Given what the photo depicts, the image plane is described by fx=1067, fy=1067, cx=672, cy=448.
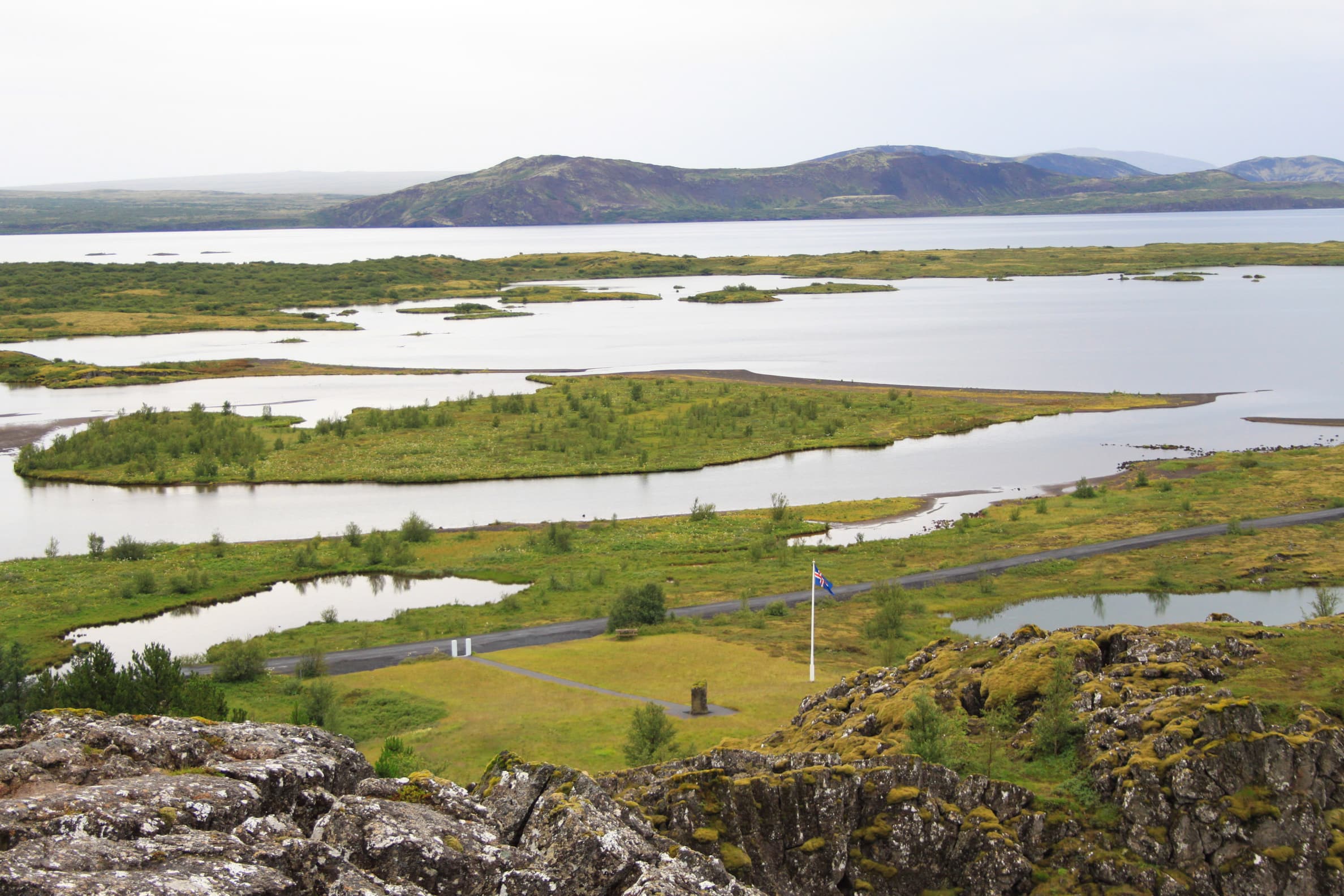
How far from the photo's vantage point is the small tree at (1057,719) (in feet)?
60.7

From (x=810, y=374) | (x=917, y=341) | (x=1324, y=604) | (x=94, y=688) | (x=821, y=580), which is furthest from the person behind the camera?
(x=917, y=341)

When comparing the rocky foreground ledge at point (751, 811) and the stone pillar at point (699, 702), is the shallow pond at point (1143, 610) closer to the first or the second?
the stone pillar at point (699, 702)

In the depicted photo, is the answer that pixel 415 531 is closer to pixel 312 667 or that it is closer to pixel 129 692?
pixel 312 667

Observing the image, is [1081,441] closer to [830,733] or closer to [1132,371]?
[1132,371]

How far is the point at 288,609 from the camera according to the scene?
151 feet

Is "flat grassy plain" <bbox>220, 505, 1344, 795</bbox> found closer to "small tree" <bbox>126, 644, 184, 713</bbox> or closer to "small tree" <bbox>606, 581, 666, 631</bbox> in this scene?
"small tree" <bbox>606, 581, 666, 631</bbox>

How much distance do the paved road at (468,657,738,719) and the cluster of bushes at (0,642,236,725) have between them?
10.6 metres

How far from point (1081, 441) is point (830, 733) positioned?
64.3 meters

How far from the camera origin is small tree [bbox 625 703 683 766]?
24969 millimetres

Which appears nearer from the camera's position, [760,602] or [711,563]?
[760,602]

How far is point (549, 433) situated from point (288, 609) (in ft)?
118

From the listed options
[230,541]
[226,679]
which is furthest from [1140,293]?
[226,679]

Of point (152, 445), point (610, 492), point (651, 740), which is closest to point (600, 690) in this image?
point (651, 740)

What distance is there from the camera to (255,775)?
1198 cm
